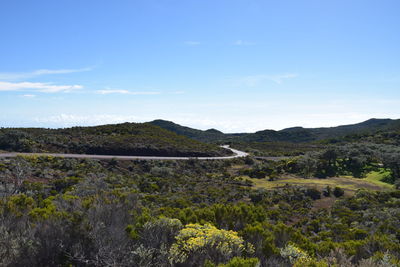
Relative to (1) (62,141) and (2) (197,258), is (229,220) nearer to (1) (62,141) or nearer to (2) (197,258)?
(2) (197,258)

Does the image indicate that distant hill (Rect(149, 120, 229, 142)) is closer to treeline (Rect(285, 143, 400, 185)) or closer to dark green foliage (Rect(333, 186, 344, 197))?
treeline (Rect(285, 143, 400, 185))

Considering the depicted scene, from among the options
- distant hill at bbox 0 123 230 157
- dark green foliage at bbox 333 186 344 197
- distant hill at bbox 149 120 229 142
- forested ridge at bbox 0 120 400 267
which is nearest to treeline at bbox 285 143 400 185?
dark green foliage at bbox 333 186 344 197

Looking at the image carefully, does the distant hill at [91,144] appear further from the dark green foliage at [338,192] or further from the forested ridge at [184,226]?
the dark green foliage at [338,192]

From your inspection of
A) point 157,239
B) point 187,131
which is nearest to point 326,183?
point 157,239

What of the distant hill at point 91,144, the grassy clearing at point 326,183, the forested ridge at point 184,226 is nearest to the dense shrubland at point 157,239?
the forested ridge at point 184,226

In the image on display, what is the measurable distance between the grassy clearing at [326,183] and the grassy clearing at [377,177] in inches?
28.0

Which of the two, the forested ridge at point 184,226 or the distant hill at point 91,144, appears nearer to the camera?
the forested ridge at point 184,226

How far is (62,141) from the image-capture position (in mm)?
37281

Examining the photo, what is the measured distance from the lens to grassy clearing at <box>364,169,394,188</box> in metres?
28.4

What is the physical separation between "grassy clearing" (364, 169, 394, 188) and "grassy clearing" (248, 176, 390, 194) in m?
0.71

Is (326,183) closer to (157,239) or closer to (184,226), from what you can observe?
(184,226)

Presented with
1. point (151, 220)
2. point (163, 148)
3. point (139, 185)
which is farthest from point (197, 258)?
point (163, 148)

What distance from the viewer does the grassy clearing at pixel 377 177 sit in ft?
93.3

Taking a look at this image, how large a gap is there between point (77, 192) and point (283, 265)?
433 inches
